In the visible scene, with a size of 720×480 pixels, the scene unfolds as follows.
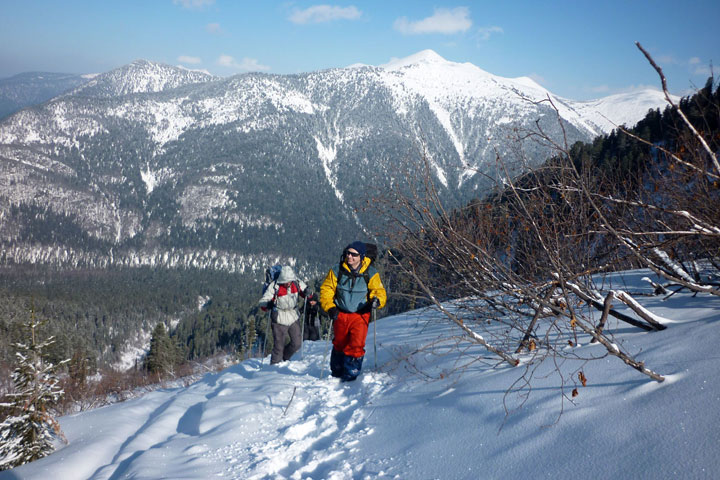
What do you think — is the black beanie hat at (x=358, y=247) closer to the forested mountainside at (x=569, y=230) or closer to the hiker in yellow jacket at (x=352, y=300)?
the hiker in yellow jacket at (x=352, y=300)

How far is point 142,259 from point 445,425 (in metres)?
181

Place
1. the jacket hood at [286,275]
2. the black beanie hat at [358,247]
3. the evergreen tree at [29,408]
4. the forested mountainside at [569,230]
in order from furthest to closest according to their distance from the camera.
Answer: the evergreen tree at [29,408]
the jacket hood at [286,275]
the black beanie hat at [358,247]
the forested mountainside at [569,230]

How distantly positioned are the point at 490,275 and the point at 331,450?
2335 millimetres

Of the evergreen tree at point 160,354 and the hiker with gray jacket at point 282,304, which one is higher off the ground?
the hiker with gray jacket at point 282,304

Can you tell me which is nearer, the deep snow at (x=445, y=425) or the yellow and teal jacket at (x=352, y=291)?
the deep snow at (x=445, y=425)

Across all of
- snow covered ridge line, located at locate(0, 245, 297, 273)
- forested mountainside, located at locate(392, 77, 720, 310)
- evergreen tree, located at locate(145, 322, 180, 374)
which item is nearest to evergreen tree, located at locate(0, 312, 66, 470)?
forested mountainside, located at locate(392, 77, 720, 310)

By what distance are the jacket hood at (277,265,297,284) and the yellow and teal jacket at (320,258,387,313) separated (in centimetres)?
180

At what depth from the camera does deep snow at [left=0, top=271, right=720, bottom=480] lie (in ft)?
7.11

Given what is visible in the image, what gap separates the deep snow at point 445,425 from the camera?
2.17 m

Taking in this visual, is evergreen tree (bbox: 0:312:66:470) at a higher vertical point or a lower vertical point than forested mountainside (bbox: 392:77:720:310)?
lower

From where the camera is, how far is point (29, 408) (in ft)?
25.2

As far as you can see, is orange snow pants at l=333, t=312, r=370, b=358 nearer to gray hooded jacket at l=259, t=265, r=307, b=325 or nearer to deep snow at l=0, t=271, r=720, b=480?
deep snow at l=0, t=271, r=720, b=480

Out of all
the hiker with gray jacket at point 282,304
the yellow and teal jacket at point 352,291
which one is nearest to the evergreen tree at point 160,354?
the hiker with gray jacket at point 282,304

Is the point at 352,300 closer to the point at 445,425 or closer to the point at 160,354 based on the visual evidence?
the point at 445,425
